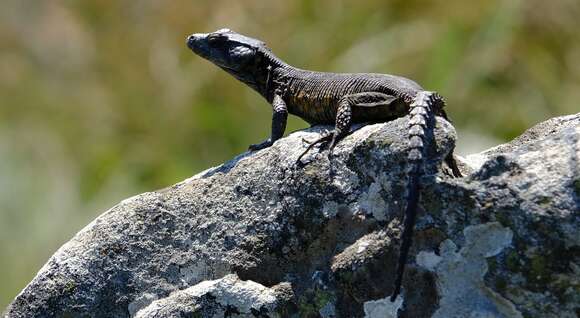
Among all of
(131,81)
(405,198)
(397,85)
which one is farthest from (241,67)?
(131,81)

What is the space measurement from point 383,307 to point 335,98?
6.31 ft

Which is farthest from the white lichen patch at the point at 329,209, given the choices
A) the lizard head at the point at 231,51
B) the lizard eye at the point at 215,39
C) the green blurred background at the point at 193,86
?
the green blurred background at the point at 193,86

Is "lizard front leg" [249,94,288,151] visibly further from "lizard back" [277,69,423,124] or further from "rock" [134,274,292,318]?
"rock" [134,274,292,318]

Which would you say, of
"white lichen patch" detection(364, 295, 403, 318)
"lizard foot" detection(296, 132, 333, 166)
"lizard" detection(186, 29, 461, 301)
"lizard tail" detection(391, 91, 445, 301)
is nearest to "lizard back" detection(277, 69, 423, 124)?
"lizard" detection(186, 29, 461, 301)

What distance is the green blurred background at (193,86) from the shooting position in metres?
11.9

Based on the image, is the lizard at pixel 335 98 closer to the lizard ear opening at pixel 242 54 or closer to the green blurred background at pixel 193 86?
the lizard ear opening at pixel 242 54

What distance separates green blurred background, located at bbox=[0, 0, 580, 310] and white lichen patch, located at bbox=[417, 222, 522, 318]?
6144 millimetres

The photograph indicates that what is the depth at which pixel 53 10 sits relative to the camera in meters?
17.0

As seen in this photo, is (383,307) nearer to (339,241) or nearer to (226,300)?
(339,241)

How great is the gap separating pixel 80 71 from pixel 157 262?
11.2m

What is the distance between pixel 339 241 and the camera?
16.0 ft

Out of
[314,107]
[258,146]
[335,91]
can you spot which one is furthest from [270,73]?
[258,146]

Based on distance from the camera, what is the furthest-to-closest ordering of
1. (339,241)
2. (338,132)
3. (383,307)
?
(338,132) < (339,241) < (383,307)

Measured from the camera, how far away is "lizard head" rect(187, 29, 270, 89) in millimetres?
7141
